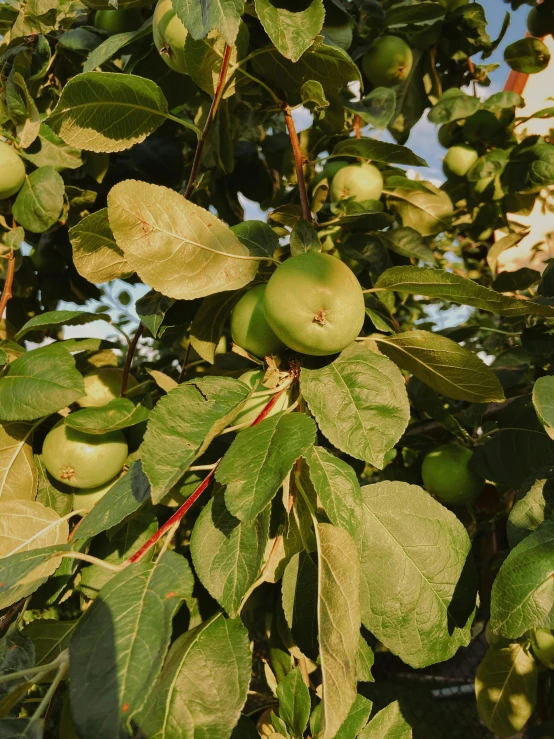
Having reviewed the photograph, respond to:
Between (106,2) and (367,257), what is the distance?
0.85 metres

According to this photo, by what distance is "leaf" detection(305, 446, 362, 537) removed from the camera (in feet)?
2.43

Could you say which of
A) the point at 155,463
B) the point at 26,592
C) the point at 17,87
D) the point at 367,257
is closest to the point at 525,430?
the point at 367,257

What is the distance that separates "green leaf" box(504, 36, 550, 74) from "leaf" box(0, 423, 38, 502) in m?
1.66

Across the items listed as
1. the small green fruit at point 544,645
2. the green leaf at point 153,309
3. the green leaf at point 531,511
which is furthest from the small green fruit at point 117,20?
the small green fruit at point 544,645

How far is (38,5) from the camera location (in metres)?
1.42

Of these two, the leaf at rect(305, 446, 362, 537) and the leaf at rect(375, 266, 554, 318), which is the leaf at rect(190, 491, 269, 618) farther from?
the leaf at rect(375, 266, 554, 318)

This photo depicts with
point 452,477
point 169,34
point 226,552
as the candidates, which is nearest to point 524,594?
point 226,552

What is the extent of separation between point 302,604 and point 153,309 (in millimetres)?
541

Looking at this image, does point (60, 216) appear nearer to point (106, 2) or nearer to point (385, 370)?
point (106, 2)

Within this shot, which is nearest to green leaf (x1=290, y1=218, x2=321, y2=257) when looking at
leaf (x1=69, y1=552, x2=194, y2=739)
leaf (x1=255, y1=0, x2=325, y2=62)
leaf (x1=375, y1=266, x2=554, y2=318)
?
leaf (x1=375, y1=266, x2=554, y2=318)

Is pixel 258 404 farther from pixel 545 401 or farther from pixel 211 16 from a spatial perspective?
pixel 211 16

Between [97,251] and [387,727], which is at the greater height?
[97,251]

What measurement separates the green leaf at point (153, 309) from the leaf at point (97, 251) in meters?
0.06

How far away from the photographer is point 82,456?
3.35 ft
